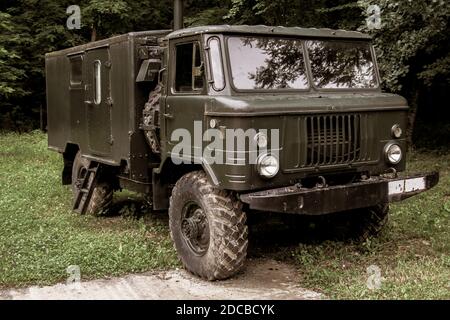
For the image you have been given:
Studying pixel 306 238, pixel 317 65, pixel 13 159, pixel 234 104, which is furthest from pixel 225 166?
pixel 13 159

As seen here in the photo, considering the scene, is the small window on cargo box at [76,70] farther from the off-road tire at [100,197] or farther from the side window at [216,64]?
the side window at [216,64]

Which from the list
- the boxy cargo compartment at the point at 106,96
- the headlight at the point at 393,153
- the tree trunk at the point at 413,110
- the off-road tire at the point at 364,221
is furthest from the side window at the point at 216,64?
the tree trunk at the point at 413,110

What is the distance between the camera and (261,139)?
5.54m

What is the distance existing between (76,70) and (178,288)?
186 inches

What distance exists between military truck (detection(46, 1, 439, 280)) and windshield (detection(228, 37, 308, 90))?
0.04 ft

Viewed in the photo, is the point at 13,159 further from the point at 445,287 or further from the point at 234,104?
the point at 445,287

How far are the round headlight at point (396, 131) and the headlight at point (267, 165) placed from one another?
154 centimetres

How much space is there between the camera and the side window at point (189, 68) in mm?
6070

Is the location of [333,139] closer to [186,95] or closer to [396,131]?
[396,131]

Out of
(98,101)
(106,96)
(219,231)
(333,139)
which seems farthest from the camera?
(98,101)

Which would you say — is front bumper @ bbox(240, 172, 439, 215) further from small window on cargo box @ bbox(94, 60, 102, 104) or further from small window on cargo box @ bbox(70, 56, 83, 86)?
small window on cargo box @ bbox(70, 56, 83, 86)

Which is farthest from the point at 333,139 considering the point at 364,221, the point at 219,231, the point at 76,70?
the point at 76,70

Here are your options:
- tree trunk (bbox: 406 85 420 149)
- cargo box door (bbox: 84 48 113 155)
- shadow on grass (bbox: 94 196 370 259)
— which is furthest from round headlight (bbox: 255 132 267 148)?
tree trunk (bbox: 406 85 420 149)

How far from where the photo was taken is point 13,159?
15.4m
